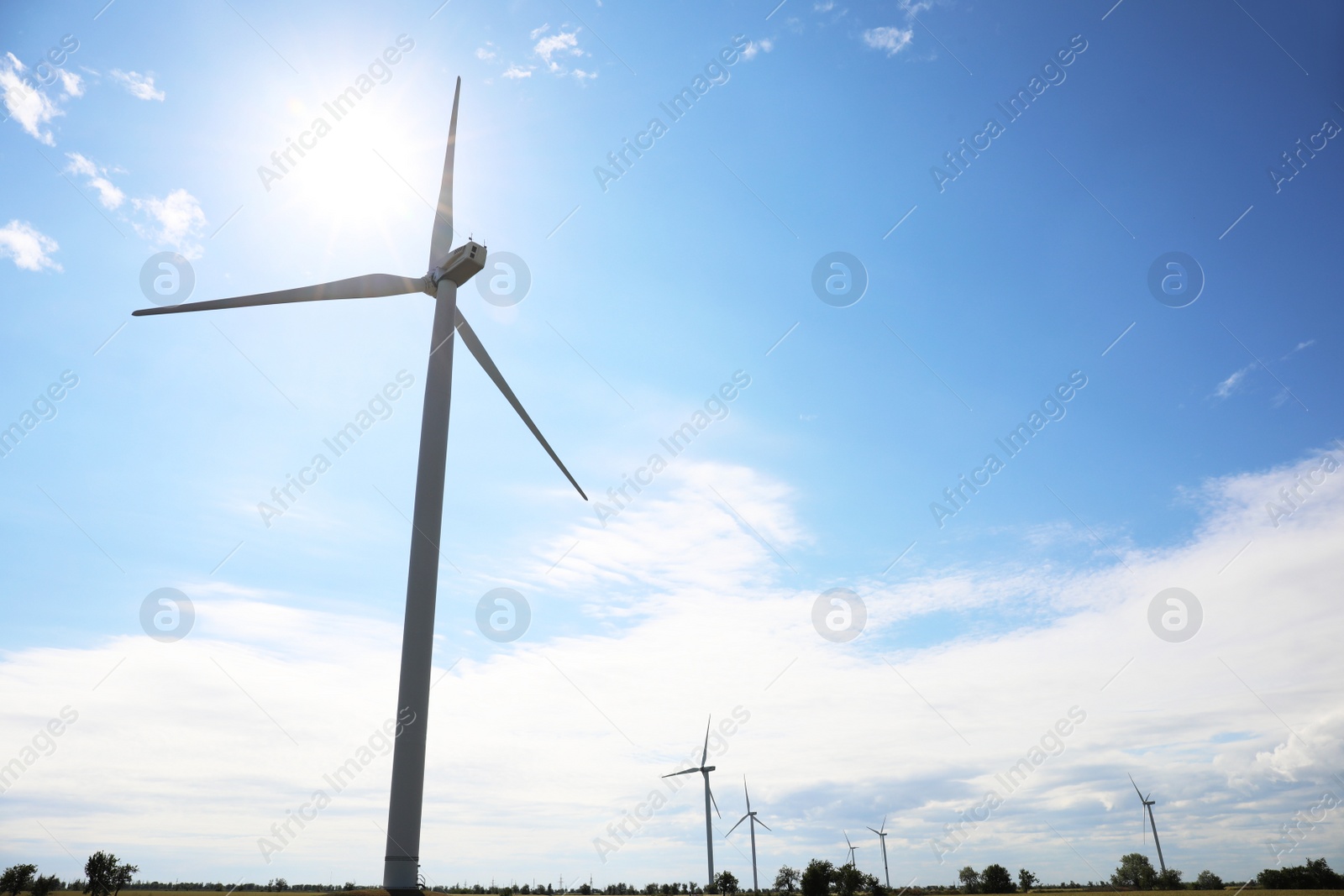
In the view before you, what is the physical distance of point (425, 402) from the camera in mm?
37250

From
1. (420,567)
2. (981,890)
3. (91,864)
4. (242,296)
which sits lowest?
(981,890)

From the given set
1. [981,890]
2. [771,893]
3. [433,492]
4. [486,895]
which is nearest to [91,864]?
[486,895]

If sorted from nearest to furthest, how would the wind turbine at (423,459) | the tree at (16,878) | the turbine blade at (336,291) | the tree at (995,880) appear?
the wind turbine at (423,459) → the turbine blade at (336,291) → the tree at (16,878) → the tree at (995,880)

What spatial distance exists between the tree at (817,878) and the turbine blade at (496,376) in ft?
251

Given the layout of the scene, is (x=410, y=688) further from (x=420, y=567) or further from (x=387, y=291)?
(x=387, y=291)

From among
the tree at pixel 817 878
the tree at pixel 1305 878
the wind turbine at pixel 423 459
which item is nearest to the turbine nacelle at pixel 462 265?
the wind turbine at pixel 423 459

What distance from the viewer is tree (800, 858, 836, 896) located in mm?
96500

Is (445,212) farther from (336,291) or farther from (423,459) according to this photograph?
(423,459)

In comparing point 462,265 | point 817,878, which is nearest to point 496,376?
point 462,265

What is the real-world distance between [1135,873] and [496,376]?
683ft

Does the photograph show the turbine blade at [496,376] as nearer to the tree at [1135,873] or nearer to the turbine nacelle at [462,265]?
the turbine nacelle at [462,265]

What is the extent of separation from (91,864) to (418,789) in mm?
105730

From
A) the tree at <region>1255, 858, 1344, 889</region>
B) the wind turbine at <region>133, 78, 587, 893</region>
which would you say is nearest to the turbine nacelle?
the wind turbine at <region>133, 78, 587, 893</region>

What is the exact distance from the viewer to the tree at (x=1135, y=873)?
168m
